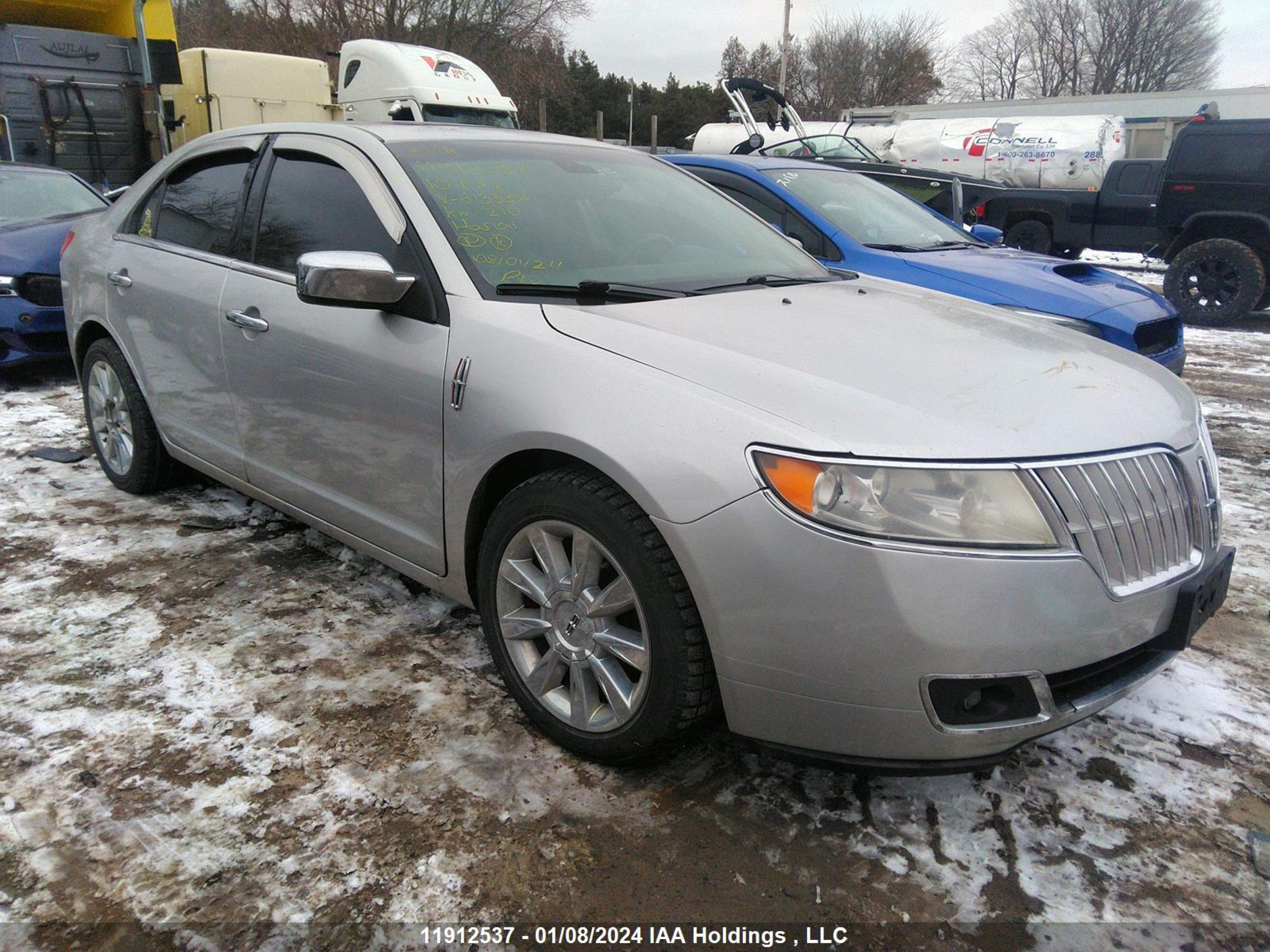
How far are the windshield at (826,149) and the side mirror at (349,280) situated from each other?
31.8 feet

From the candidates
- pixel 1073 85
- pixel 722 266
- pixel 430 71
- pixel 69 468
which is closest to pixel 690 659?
pixel 722 266

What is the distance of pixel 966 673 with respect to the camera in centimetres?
182

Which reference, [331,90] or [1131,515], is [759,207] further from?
[331,90]

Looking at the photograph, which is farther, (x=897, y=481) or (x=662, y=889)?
(x=662, y=889)

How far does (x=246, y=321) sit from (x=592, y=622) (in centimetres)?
175

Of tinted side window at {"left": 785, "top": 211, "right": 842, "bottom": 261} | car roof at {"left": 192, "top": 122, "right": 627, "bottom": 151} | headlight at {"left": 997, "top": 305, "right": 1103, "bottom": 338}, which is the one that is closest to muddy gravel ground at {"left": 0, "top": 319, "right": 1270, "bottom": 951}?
car roof at {"left": 192, "top": 122, "right": 627, "bottom": 151}

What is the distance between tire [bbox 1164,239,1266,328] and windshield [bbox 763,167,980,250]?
4697mm

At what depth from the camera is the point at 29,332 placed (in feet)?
19.3

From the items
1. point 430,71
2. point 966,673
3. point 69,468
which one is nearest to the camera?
point 966,673

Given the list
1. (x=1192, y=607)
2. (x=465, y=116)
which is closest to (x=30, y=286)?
(x=1192, y=607)

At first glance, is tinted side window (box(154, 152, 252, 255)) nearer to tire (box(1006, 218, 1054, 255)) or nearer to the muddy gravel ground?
the muddy gravel ground

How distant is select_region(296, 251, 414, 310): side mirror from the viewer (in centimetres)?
243

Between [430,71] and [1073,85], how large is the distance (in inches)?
2000

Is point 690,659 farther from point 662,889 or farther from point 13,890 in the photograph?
point 13,890
